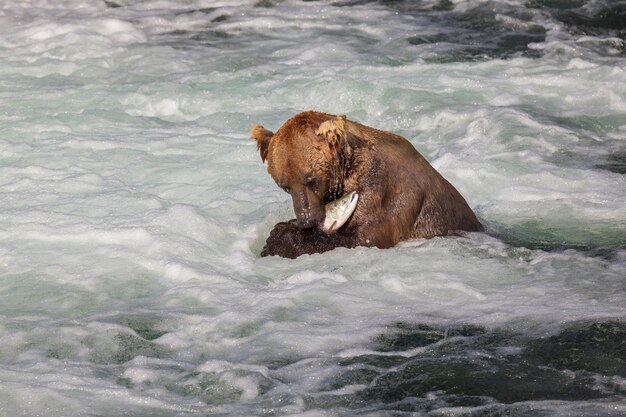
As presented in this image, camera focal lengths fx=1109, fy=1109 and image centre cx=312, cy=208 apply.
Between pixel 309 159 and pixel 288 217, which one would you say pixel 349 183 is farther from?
pixel 288 217

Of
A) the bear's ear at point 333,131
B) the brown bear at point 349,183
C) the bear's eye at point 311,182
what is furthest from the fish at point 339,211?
the bear's ear at point 333,131

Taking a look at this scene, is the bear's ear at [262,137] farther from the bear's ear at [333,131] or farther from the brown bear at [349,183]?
the bear's ear at [333,131]

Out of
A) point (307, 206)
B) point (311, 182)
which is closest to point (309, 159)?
point (311, 182)

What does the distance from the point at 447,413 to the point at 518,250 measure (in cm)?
249

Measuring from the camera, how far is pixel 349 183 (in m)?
6.71

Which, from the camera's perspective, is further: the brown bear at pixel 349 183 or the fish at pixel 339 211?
the fish at pixel 339 211

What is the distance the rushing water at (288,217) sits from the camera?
17.4ft

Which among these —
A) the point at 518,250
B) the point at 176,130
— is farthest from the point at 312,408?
the point at 176,130

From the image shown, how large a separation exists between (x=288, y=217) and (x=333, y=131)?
5.18 ft

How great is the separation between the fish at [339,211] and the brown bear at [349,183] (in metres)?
0.03

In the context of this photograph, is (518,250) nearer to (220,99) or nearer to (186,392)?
(186,392)

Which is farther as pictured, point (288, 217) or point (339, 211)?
point (288, 217)

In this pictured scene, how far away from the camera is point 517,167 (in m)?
9.39

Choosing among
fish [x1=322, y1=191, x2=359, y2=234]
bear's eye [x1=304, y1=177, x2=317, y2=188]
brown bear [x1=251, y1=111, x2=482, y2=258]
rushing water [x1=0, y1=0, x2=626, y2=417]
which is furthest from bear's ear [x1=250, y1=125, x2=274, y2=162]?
rushing water [x1=0, y1=0, x2=626, y2=417]
